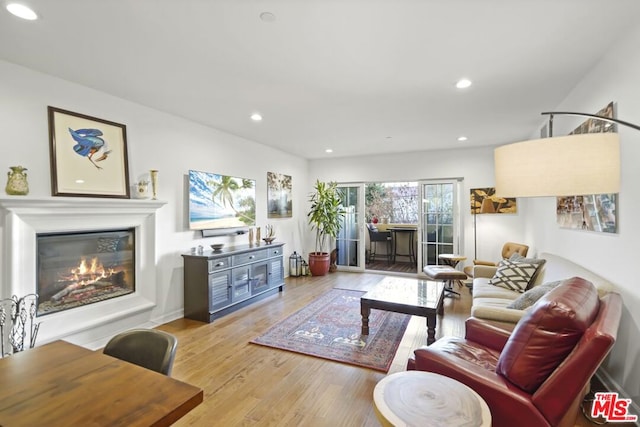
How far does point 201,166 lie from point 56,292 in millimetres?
2202

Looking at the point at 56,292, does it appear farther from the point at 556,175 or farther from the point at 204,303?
the point at 556,175

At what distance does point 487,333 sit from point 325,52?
2.42 m

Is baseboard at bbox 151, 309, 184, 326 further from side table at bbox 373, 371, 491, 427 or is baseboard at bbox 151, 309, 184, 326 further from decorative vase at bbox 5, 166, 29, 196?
side table at bbox 373, 371, 491, 427

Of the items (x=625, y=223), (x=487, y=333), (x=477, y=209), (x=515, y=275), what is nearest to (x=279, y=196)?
(x=477, y=209)

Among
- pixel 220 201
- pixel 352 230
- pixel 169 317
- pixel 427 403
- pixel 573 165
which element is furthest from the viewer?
pixel 352 230

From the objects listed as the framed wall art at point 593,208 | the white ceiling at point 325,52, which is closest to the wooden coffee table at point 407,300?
the framed wall art at point 593,208

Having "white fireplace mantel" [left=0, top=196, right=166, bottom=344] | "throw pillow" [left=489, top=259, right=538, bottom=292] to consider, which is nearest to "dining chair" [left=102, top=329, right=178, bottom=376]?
"white fireplace mantel" [left=0, top=196, right=166, bottom=344]

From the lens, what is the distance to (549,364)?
1422mm

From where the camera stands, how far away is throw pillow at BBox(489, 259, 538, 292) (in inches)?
137

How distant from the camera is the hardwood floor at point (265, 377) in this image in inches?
82.7

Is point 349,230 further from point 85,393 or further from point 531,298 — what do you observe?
→ point 85,393

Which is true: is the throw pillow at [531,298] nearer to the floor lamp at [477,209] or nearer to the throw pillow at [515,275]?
the throw pillow at [515,275]

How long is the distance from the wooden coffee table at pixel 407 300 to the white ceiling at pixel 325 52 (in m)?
2.18

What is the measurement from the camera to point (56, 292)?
288 centimetres
